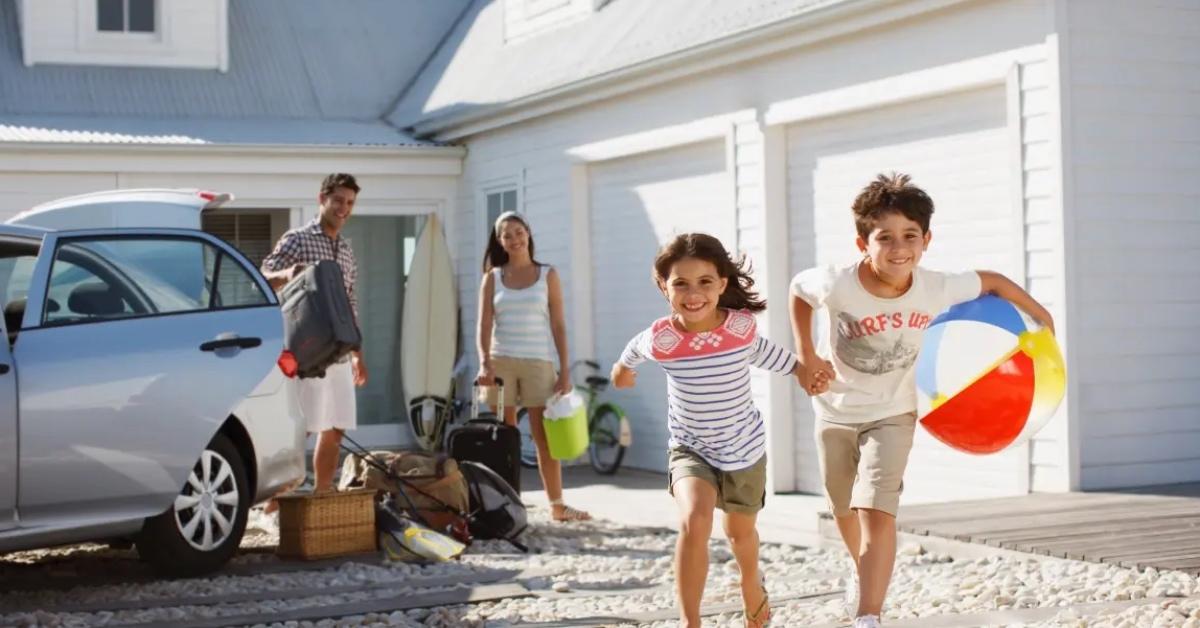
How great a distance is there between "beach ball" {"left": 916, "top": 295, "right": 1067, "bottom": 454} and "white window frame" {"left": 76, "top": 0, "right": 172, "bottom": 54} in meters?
12.7

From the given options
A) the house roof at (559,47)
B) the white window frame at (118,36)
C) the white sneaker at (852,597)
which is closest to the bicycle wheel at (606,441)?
the house roof at (559,47)

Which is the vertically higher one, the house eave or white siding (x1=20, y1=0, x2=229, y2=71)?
white siding (x1=20, y1=0, x2=229, y2=71)

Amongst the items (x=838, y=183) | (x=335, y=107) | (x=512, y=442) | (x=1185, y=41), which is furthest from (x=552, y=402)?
(x=335, y=107)

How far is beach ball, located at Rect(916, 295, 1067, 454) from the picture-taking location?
617 cm

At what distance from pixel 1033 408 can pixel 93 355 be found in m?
3.95

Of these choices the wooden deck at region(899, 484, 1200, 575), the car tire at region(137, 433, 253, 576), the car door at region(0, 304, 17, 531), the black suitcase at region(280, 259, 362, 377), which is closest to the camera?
the wooden deck at region(899, 484, 1200, 575)

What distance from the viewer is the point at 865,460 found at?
6051 mm

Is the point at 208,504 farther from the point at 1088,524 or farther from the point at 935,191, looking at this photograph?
the point at 935,191

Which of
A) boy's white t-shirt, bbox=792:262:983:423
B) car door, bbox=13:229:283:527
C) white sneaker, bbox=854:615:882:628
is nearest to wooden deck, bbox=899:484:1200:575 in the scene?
boy's white t-shirt, bbox=792:262:983:423

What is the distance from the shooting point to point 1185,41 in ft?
33.8

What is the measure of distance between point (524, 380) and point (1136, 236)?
3.44m

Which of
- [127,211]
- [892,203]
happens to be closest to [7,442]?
[127,211]

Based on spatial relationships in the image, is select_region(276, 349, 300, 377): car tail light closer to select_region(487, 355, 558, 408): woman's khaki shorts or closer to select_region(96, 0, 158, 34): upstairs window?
select_region(487, 355, 558, 408): woman's khaki shorts

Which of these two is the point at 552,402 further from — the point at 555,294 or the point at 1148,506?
the point at 1148,506
